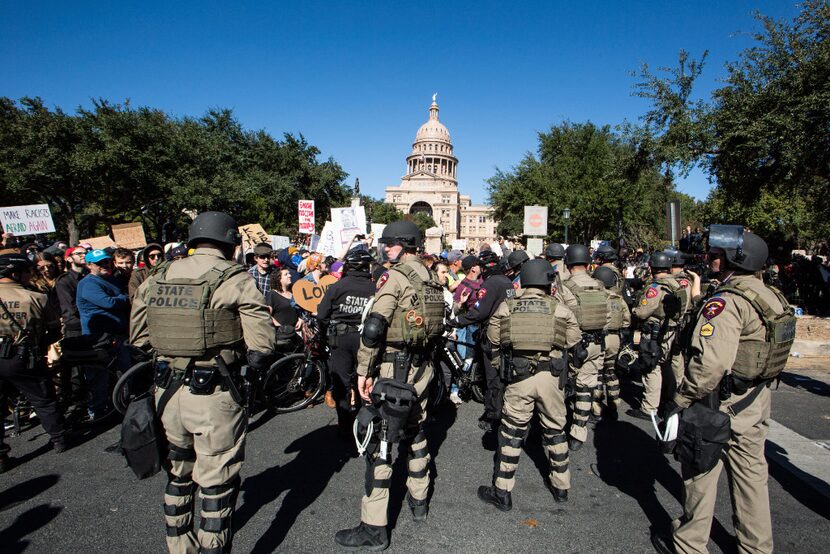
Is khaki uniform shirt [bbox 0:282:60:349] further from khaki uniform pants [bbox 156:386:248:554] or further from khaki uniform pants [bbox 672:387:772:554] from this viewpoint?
khaki uniform pants [bbox 672:387:772:554]

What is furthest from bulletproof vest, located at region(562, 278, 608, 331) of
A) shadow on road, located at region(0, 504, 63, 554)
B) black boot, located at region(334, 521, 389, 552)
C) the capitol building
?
the capitol building

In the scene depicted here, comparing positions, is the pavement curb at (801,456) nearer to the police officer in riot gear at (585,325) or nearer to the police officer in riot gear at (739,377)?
the police officer in riot gear at (739,377)

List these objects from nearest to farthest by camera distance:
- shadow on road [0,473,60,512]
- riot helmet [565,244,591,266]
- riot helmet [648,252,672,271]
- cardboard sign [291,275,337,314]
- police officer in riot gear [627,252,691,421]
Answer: shadow on road [0,473,60,512]
riot helmet [565,244,591,266]
police officer in riot gear [627,252,691,421]
riot helmet [648,252,672,271]
cardboard sign [291,275,337,314]

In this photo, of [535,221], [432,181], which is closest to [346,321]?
[535,221]

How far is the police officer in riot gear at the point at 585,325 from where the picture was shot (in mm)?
4934

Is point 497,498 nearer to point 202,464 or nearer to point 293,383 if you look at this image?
point 202,464

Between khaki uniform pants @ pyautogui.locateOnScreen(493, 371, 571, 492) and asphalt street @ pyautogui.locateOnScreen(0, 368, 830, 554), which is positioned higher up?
khaki uniform pants @ pyautogui.locateOnScreen(493, 371, 571, 492)

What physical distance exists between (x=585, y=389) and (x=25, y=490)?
542cm

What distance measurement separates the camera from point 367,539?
330cm

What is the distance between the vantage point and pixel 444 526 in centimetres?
359

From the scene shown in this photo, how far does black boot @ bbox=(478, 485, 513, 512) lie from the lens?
380 cm

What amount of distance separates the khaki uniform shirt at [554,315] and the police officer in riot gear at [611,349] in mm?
1946

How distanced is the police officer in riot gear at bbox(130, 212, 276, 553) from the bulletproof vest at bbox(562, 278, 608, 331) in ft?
11.8

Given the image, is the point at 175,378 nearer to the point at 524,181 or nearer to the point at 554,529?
the point at 554,529
